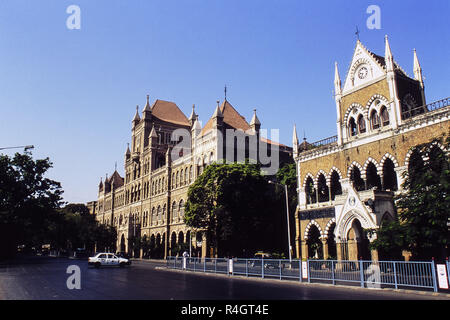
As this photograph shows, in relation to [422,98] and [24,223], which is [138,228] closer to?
[24,223]

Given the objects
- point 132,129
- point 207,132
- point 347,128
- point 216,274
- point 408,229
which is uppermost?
point 132,129

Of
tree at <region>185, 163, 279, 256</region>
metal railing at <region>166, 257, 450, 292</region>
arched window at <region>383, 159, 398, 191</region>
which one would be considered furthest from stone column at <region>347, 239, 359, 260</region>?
tree at <region>185, 163, 279, 256</region>

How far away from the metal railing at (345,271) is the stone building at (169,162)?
13.2 m

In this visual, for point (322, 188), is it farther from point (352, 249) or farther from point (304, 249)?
point (352, 249)

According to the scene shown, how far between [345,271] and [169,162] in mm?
41040

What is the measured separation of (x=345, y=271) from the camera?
17156 mm

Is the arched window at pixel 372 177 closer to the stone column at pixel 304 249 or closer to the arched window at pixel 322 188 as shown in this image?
the arched window at pixel 322 188

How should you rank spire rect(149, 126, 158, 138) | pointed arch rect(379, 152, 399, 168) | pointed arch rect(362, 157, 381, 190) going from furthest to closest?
1. spire rect(149, 126, 158, 138)
2. pointed arch rect(362, 157, 381, 190)
3. pointed arch rect(379, 152, 399, 168)

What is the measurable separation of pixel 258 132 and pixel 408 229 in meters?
32.2

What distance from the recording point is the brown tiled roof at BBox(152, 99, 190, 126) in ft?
221

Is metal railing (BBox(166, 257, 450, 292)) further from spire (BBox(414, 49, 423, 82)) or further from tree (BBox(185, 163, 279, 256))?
spire (BBox(414, 49, 423, 82))

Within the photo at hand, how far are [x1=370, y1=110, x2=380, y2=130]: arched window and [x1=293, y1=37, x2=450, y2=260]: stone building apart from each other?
0.07 meters
